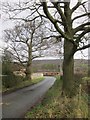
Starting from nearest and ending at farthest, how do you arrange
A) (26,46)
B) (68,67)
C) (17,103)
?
(17,103)
(68,67)
(26,46)

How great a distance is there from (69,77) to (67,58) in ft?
3.61

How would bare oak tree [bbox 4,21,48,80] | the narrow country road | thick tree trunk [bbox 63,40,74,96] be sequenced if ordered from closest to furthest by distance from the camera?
the narrow country road, thick tree trunk [bbox 63,40,74,96], bare oak tree [bbox 4,21,48,80]

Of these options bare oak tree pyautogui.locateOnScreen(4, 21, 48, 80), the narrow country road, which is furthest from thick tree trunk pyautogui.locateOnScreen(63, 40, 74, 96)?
bare oak tree pyautogui.locateOnScreen(4, 21, 48, 80)

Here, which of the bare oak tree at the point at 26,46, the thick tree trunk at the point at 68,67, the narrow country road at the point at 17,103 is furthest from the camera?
the bare oak tree at the point at 26,46

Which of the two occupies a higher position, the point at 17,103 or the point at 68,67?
the point at 68,67

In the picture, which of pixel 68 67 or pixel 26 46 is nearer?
pixel 68 67

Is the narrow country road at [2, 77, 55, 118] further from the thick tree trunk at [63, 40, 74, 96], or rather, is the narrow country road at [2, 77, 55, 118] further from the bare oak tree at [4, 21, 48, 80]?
the bare oak tree at [4, 21, 48, 80]

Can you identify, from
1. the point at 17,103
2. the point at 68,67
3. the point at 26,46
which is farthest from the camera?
the point at 26,46

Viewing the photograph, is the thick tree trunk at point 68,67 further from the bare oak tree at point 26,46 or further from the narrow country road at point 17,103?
the bare oak tree at point 26,46

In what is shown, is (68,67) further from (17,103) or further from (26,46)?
(26,46)

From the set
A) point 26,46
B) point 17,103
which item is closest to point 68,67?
point 17,103

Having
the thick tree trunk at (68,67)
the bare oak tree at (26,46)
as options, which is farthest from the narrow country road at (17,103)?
the bare oak tree at (26,46)

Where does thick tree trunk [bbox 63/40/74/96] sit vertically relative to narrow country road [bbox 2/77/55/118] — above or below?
above

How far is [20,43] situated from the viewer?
38.8 meters
